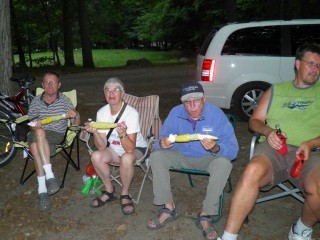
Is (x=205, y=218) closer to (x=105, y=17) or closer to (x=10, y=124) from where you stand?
(x=10, y=124)

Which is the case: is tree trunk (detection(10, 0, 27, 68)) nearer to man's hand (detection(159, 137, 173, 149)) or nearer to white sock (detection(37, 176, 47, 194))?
white sock (detection(37, 176, 47, 194))

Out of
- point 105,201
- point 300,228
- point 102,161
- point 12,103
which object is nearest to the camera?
point 300,228

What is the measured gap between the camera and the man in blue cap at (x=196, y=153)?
3180 millimetres

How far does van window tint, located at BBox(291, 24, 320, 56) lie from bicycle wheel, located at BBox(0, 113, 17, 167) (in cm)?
504

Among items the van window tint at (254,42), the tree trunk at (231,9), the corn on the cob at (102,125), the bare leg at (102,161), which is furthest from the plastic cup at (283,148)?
the tree trunk at (231,9)

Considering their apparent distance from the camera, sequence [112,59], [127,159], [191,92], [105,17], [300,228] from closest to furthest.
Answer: [300,228] → [191,92] → [127,159] → [105,17] → [112,59]

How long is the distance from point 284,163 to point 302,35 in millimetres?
3809

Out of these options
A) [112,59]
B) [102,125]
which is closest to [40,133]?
[102,125]

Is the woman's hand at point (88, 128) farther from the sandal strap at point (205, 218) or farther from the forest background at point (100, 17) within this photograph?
the forest background at point (100, 17)

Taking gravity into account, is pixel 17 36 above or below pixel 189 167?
above

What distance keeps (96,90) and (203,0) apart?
14.3 meters

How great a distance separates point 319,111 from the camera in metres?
3.26

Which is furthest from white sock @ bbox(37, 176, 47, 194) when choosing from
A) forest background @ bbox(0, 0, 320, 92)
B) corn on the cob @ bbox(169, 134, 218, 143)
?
forest background @ bbox(0, 0, 320, 92)

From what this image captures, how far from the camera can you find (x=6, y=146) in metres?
4.91
